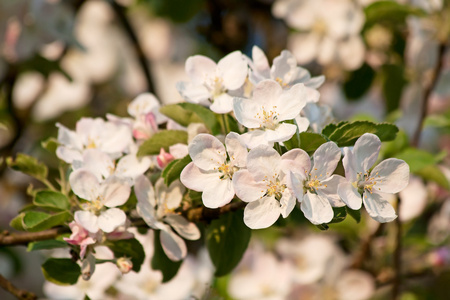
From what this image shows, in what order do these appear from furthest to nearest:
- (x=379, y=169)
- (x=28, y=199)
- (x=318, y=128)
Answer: (x=28, y=199)
(x=318, y=128)
(x=379, y=169)

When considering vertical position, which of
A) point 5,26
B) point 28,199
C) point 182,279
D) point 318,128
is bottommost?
point 28,199

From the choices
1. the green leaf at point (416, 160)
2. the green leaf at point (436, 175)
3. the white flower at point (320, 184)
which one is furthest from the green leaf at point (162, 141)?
the green leaf at point (436, 175)

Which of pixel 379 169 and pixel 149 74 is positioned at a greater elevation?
pixel 379 169

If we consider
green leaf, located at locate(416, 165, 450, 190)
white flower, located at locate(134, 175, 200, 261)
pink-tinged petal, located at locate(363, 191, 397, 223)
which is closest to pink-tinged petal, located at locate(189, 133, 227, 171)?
white flower, located at locate(134, 175, 200, 261)

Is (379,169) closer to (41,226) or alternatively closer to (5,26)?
(41,226)

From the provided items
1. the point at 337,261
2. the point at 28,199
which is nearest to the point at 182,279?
the point at 337,261

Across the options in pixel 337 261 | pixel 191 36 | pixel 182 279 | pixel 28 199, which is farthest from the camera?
pixel 191 36

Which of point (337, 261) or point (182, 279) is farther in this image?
point (337, 261)
